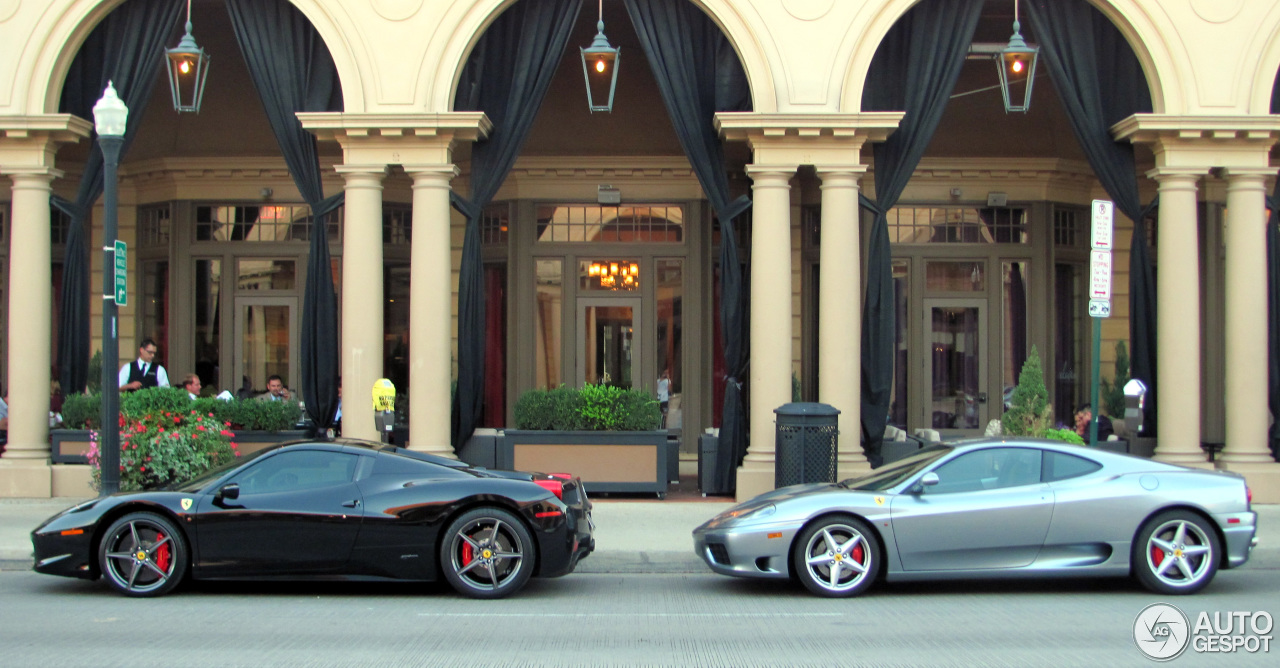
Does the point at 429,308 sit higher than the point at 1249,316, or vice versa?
the point at 429,308

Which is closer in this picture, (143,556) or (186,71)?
(143,556)

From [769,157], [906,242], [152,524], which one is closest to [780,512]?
[152,524]

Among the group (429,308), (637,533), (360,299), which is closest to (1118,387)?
(637,533)

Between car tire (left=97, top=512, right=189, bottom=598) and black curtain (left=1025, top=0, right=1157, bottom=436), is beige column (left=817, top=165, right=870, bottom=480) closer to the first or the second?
black curtain (left=1025, top=0, right=1157, bottom=436)

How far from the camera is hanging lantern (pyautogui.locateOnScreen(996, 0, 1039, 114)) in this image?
42.0 feet

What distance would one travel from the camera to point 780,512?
834 cm

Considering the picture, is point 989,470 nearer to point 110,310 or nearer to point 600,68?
point 600,68

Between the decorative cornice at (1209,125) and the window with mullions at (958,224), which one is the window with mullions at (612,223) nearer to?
the window with mullions at (958,224)

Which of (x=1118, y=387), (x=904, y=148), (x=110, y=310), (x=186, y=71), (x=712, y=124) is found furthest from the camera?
(x=1118, y=387)

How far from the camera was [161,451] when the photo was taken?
36.8 ft

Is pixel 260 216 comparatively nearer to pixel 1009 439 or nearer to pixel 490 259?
pixel 490 259

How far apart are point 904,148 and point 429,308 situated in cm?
598

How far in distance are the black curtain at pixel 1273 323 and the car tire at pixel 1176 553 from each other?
20.2ft

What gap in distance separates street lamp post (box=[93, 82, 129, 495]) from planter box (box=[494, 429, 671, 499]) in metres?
4.51
